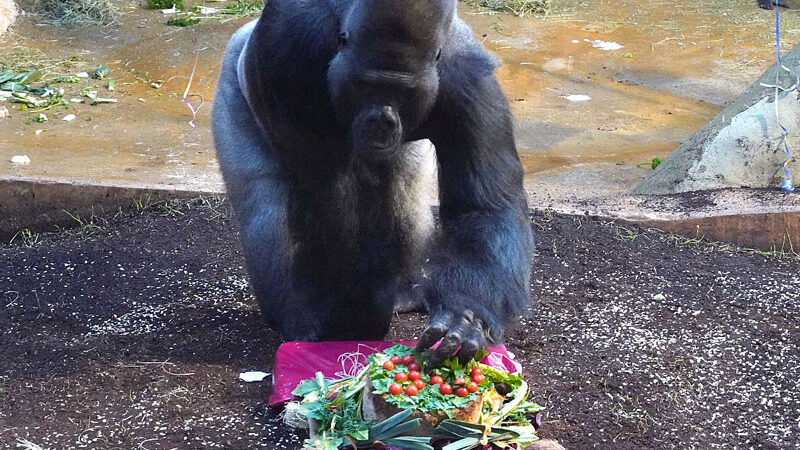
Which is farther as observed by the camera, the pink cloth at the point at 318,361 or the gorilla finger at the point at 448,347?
the pink cloth at the point at 318,361

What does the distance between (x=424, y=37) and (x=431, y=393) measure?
1136 mm

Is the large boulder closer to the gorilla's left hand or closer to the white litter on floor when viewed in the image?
the gorilla's left hand

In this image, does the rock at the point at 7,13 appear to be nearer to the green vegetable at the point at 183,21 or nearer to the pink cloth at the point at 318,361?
the green vegetable at the point at 183,21

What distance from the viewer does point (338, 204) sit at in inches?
163

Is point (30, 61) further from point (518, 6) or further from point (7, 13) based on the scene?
point (518, 6)

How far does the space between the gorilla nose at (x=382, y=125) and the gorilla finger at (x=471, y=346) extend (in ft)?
2.28

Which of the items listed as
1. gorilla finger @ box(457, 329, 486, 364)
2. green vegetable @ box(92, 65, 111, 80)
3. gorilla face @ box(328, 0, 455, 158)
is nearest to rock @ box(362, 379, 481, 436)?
gorilla finger @ box(457, 329, 486, 364)

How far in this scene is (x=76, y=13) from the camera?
400 inches

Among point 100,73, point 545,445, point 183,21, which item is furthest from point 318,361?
point 183,21

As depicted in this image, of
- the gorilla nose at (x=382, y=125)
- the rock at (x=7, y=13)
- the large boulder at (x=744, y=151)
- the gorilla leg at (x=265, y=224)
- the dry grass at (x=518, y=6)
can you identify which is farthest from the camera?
the dry grass at (x=518, y=6)

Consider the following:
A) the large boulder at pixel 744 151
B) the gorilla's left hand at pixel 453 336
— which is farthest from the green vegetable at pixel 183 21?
the gorilla's left hand at pixel 453 336

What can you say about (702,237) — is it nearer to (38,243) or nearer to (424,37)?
(424,37)

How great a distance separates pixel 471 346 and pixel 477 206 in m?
0.64

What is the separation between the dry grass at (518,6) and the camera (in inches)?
A: 429
